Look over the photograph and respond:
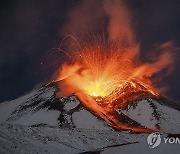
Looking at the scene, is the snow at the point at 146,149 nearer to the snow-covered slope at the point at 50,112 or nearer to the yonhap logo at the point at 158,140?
the yonhap logo at the point at 158,140

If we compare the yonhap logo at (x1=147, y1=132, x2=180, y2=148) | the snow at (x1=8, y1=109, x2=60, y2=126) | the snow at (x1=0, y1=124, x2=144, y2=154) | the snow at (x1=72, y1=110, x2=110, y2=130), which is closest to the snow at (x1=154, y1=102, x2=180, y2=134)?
the snow at (x1=72, y1=110, x2=110, y2=130)

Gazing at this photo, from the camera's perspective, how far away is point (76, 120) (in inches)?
3750

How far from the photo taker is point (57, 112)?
342ft

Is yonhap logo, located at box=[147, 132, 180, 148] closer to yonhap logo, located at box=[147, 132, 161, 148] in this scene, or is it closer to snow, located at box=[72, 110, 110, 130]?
yonhap logo, located at box=[147, 132, 161, 148]

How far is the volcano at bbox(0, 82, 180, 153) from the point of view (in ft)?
118

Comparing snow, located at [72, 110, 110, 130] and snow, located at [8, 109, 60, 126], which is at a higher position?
snow, located at [8, 109, 60, 126]

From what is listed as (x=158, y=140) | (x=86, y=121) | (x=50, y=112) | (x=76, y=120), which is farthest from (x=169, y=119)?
(x=158, y=140)

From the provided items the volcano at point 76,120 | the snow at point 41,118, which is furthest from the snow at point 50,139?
the snow at point 41,118

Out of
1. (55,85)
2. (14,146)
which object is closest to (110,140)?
(14,146)

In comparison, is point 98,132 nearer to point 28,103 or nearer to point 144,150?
point 144,150

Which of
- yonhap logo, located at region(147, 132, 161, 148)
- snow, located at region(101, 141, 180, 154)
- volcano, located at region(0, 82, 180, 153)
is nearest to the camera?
snow, located at region(101, 141, 180, 154)

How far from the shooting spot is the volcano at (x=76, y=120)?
35.9 meters

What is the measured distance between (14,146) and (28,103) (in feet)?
316

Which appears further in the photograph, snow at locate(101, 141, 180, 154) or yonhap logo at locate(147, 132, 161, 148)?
yonhap logo at locate(147, 132, 161, 148)
